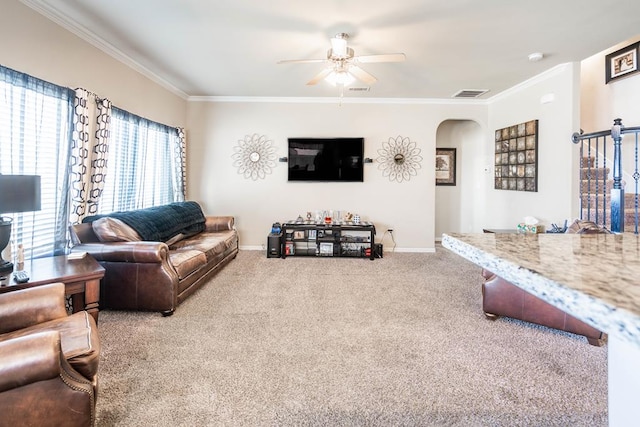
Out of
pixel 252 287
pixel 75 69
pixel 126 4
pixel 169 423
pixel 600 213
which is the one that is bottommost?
pixel 169 423

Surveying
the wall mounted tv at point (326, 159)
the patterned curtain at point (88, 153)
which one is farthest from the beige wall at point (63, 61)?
the wall mounted tv at point (326, 159)

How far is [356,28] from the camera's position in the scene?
3164mm

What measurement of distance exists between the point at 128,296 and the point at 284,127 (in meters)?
3.76

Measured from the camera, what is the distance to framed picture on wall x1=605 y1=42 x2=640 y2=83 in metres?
4.31

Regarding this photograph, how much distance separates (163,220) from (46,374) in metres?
2.91

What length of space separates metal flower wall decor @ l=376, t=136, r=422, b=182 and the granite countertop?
15.7 feet

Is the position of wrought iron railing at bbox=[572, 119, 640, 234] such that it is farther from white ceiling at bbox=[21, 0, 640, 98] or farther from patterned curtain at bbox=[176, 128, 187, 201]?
patterned curtain at bbox=[176, 128, 187, 201]

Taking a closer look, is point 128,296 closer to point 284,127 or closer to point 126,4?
point 126,4

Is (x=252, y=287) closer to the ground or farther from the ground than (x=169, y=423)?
farther from the ground

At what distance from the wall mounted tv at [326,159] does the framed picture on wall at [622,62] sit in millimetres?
3545

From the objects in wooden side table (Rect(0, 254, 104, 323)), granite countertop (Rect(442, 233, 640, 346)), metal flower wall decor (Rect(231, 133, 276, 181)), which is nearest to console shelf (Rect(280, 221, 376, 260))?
metal flower wall decor (Rect(231, 133, 276, 181))

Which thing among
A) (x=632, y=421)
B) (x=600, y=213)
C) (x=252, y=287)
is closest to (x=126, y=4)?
(x=252, y=287)

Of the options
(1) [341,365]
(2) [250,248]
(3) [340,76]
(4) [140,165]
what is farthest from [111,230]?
(2) [250,248]

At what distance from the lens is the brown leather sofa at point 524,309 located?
2.57 m
